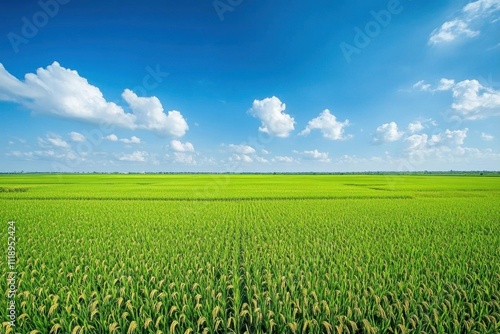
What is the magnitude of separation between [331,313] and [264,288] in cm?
156

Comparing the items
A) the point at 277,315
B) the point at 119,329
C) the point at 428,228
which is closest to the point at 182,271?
the point at 119,329

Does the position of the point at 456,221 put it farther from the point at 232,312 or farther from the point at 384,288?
the point at 232,312

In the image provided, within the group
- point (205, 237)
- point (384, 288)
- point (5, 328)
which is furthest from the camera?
point (205, 237)

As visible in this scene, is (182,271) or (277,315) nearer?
(277,315)

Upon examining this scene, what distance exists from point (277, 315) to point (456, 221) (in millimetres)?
13522

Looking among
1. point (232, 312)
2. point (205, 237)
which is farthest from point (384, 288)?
point (205, 237)

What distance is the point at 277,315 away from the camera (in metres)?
3.87

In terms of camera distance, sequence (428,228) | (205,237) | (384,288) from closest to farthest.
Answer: (384,288) < (205,237) < (428,228)

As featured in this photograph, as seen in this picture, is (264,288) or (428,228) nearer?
(264,288)

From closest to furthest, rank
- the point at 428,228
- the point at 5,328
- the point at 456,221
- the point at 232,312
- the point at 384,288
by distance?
the point at 5,328 → the point at 232,312 → the point at 384,288 → the point at 428,228 → the point at 456,221

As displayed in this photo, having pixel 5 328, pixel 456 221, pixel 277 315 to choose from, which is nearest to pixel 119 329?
pixel 5 328

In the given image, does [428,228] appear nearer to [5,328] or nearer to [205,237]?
[205,237]

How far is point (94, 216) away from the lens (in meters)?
13.4

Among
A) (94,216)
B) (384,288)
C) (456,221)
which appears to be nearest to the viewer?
(384,288)
